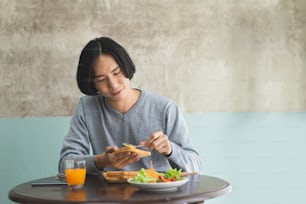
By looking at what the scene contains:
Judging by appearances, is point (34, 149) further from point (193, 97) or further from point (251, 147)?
point (251, 147)

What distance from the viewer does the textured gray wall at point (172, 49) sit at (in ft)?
9.20

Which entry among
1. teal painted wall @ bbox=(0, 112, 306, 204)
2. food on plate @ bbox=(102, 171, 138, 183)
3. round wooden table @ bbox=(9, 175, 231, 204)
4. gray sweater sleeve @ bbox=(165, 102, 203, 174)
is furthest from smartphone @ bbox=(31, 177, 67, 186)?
teal painted wall @ bbox=(0, 112, 306, 204)

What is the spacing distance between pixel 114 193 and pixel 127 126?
0.62 m

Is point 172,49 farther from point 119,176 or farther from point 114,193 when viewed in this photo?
point 114,193

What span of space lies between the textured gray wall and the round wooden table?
943 millimetres

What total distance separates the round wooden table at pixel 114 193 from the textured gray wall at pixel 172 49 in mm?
943

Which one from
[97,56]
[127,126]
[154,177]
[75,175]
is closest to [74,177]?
[75,175]

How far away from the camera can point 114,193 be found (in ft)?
5.63

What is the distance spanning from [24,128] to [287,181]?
1420mm

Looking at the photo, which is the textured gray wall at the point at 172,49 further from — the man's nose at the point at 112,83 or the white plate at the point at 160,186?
the white plate at the point at 160,186

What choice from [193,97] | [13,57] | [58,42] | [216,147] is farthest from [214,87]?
Result: [13,57]

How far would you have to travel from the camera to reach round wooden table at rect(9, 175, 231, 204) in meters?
1.61

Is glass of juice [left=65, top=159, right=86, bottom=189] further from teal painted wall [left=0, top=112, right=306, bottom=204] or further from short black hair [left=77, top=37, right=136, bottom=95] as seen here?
teal painted wall [left=0, top=112, right=306, bottom=204]

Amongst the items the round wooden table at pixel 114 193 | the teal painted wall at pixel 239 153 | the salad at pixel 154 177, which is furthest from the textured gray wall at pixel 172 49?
the salad at pixel 154 177
